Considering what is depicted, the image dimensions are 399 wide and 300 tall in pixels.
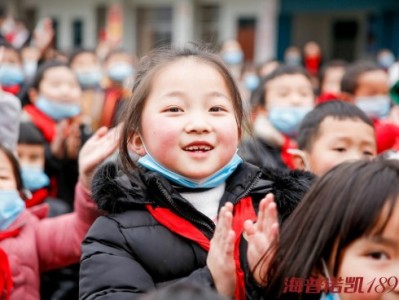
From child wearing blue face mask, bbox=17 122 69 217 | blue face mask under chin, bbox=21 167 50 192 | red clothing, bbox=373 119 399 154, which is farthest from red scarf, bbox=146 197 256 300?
red clothing, bbox=373 119 399 154

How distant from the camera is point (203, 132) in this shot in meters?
1.51

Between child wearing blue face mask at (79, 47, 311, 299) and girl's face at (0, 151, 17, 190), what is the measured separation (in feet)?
1.94

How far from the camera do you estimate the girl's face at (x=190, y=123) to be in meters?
1.52

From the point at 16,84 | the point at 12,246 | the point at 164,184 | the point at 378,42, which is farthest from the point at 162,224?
the point at 378,42

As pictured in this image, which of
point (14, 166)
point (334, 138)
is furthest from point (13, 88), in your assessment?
point (334, 138)

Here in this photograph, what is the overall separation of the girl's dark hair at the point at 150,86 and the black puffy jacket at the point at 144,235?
114mm

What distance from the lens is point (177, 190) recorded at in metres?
1.55

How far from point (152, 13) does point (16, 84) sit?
47.0 ft

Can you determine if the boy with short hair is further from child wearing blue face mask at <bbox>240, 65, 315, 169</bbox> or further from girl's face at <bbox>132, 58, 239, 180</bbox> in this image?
girl's face at <bbox>132, 58, 239, 180</bbox>

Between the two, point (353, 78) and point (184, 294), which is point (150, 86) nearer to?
point (184, 294)

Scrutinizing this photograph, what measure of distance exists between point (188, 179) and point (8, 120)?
1.24 meters

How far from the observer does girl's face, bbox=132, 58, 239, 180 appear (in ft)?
4.97

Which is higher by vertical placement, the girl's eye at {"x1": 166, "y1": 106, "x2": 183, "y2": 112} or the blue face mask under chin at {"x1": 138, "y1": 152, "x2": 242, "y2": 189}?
the girl's eye at {"x1": 166, "y1": 106, "x2": 183, "y2": 112}

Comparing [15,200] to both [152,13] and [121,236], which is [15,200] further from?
[152,13]
